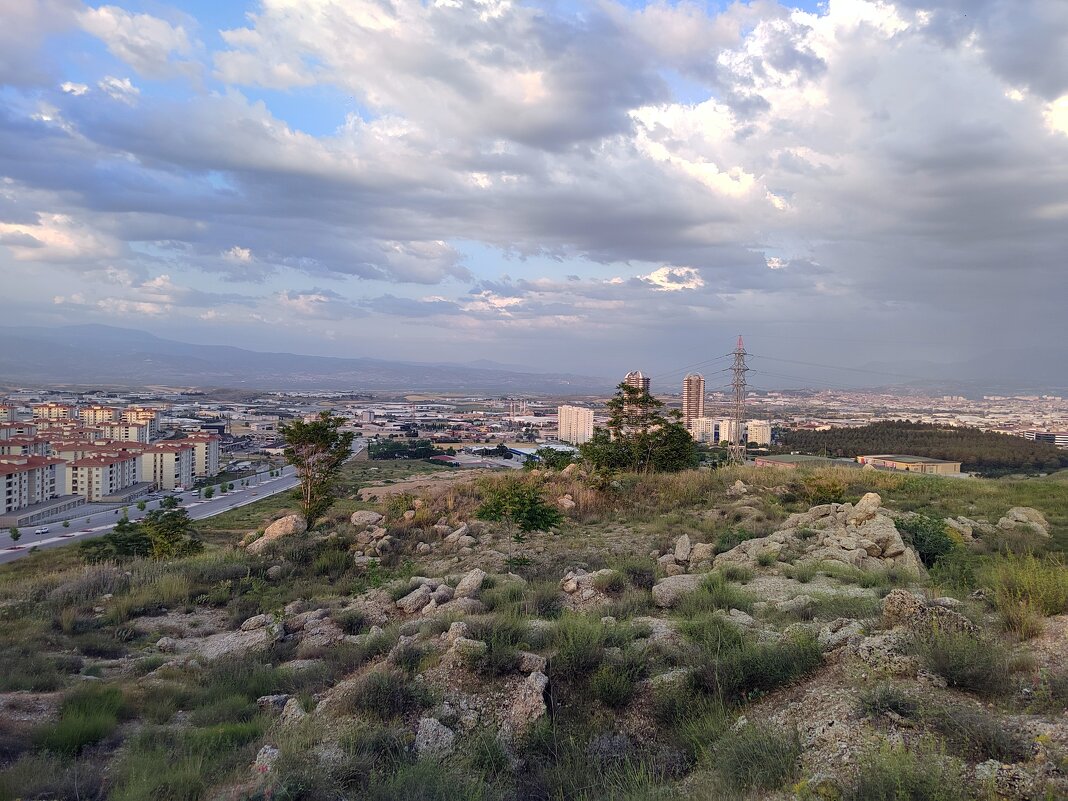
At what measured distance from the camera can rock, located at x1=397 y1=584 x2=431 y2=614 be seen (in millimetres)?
8227

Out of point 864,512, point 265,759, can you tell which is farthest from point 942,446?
point 265,759

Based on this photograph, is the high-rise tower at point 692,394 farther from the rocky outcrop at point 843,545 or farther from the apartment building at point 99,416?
the apartment building at point 99,416

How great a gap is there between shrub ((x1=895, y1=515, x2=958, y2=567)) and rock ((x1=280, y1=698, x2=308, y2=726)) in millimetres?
9479

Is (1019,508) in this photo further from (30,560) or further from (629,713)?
(30,560)

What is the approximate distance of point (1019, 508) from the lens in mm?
12789

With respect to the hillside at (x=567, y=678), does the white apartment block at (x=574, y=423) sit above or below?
below

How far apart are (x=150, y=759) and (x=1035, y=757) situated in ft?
18.7

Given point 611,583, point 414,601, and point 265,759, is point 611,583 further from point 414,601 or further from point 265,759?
point 265,759

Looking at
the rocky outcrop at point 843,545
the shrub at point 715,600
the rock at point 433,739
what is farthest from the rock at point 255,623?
the rocky outcrop at point 843,545

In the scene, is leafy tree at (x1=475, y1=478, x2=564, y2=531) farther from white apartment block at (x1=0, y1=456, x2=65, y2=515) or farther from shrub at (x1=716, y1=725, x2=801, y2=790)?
white apartment block at (x1=0, y1=456, x2=65, y2=515)

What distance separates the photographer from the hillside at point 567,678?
3.64 m

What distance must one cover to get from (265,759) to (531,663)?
90.2 inches

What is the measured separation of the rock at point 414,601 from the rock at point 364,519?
6770 mm

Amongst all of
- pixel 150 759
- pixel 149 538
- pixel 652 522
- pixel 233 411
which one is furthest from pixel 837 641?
pixel 233 411
